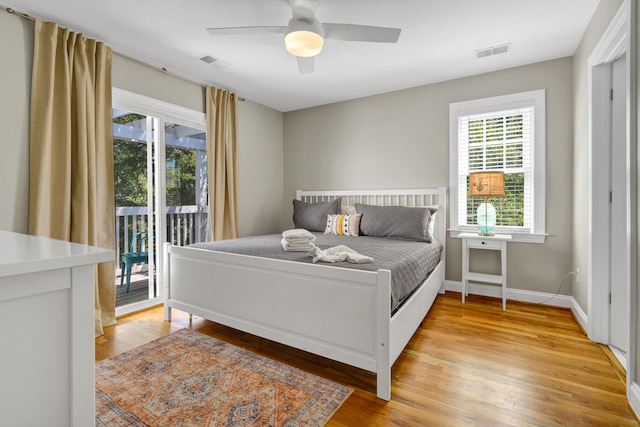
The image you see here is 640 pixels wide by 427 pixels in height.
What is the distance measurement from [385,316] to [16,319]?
1.51 metres

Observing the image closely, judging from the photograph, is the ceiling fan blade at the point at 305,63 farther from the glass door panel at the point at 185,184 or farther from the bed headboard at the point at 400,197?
the bed headboard at the point at 400,197

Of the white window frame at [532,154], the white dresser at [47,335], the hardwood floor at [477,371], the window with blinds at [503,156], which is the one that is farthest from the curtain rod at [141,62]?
the window with blinds at [503,156]

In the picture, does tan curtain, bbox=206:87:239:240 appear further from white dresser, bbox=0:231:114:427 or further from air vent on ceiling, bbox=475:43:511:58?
white dresser, bbox=0:231:114:427

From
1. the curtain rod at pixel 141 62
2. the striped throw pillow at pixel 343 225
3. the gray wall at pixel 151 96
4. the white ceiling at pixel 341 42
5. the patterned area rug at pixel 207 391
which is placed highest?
the white ceiling at pixel 341 42

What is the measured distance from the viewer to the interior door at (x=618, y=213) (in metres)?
2.29

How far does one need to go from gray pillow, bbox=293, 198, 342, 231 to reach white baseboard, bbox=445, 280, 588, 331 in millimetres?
1607

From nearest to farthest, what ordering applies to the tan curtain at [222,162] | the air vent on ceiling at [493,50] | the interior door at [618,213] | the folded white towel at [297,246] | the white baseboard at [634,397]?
1. the white baseboard at [634,397]
2. the interior door at [618,213]
3. the folded white towel at [297,246]
4. the air vent on ceiling at [493,50]
5. the tan curtain at [222,162]

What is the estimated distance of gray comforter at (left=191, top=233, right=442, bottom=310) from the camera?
2.04 m

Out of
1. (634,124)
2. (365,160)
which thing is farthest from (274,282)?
(365,160)

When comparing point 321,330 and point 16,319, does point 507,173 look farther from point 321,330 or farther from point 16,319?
point 16,319

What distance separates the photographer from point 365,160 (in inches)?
171

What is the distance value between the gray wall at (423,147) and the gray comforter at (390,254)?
0.97 m

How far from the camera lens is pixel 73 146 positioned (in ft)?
8.54

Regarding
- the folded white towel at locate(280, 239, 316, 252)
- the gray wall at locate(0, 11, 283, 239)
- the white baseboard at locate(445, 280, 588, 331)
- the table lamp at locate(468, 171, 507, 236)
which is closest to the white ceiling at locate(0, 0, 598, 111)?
the gray wall at locate(0, 11, 283, 239)
